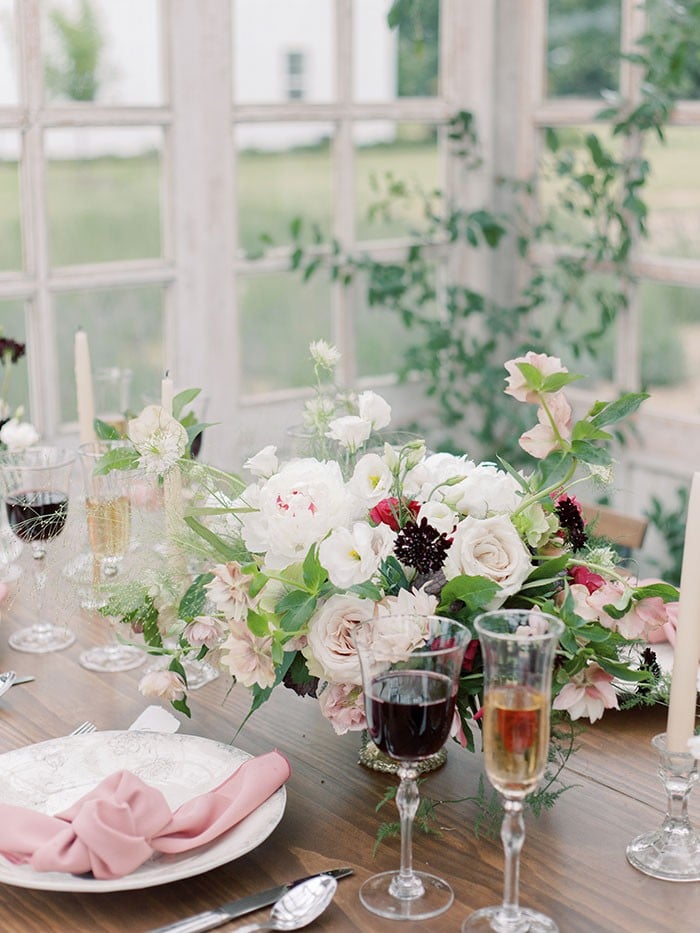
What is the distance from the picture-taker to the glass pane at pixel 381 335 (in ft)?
11.2

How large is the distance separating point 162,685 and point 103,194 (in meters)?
1.90

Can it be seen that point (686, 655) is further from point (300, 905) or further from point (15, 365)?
point (15, 365)

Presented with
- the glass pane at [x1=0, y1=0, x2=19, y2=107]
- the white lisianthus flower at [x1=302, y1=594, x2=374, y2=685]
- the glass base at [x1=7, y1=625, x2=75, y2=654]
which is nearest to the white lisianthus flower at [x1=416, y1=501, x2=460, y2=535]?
the white lisianthus flower at [x1=302, y1=594, x2=374, y2=685]

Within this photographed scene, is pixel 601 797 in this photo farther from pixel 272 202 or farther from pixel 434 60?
pixel 434 60

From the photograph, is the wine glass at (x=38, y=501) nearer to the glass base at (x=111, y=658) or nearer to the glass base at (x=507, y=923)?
the glass base at (x=111, y=658)

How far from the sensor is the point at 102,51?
114 inches

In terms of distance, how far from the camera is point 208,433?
9.81 feet

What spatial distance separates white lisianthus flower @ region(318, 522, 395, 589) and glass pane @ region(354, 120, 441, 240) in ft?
7.36

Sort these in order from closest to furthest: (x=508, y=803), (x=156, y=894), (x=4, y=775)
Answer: (x=508, y=803), (x=156, y=894), (x=4, y=775)

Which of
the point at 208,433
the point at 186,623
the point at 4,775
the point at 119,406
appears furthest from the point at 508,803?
the point at 208,433

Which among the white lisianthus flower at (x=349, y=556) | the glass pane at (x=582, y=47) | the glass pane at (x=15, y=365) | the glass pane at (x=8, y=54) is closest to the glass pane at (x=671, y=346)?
the glass pane at (x=582, y=47)

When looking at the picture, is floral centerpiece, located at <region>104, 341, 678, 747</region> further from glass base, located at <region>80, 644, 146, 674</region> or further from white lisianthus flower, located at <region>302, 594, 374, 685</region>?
glass base, located at <region>80, 644, 146, 674</region>

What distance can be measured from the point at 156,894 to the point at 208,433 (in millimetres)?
1889

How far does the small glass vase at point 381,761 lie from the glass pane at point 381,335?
6.72 ft
